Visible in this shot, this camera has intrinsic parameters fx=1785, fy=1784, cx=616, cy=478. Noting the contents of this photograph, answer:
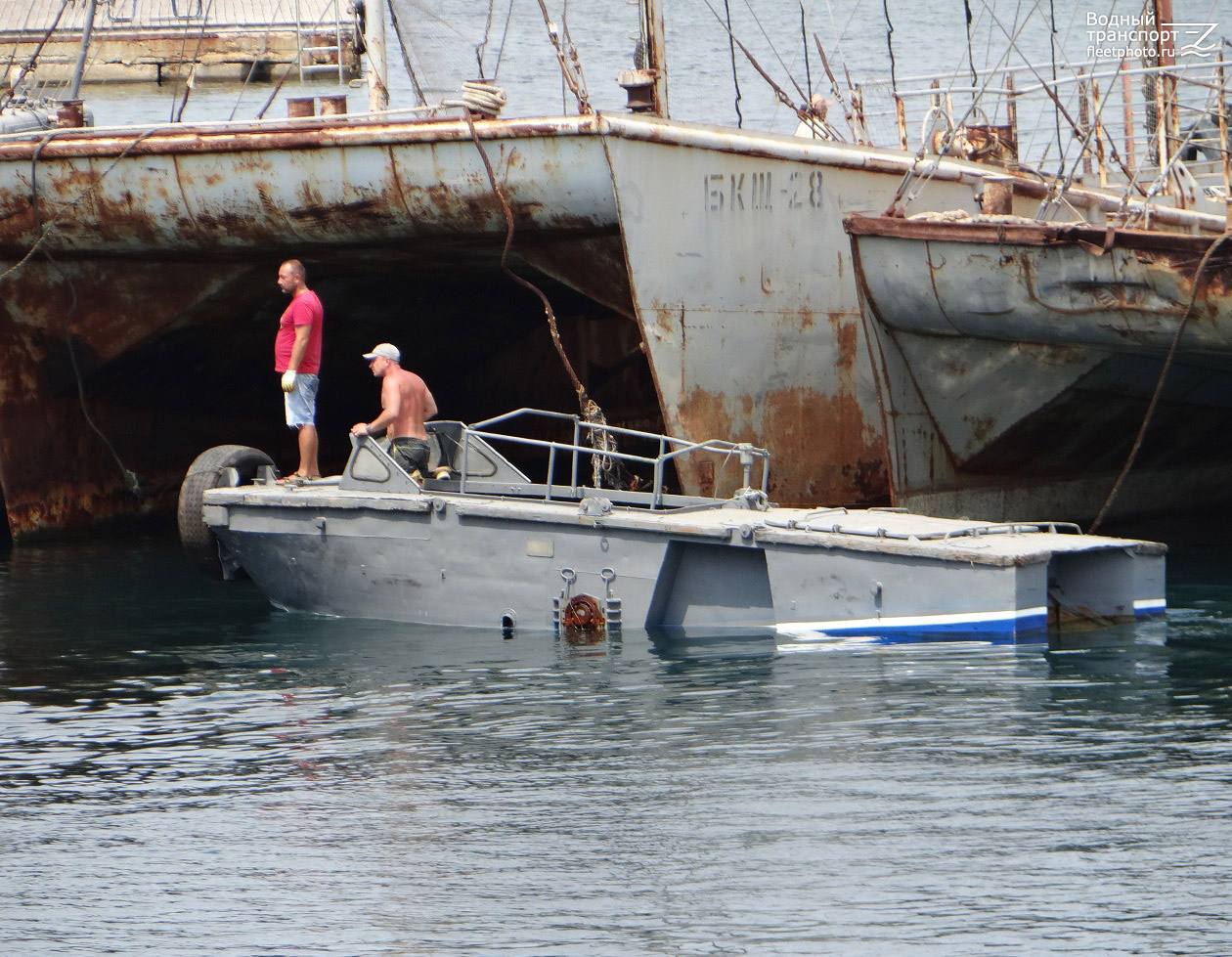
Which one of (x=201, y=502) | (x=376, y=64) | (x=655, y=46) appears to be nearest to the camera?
(x=201, y=502)

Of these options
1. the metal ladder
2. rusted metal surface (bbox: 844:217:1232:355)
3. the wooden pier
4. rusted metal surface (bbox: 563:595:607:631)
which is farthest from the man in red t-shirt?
the wooden pier

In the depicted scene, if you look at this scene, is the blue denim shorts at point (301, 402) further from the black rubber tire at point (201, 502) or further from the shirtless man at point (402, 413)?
the shirtless man at point (402, 413)

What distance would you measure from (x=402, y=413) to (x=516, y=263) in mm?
4051

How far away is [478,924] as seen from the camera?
575 cm

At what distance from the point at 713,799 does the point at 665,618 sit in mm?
3881

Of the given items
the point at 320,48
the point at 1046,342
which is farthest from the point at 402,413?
the point at 320,48

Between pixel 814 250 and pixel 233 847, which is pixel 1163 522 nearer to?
pixel 814 250

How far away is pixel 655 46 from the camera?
14.9 metres

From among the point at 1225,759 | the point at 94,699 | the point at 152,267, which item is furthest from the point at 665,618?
the point at 152,267

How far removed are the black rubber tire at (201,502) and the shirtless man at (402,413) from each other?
1104 millimetres

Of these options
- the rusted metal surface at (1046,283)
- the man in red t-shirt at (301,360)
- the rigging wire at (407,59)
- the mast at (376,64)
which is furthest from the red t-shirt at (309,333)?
the rigging wire at (407,59)

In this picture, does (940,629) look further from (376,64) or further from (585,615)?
(376,64)

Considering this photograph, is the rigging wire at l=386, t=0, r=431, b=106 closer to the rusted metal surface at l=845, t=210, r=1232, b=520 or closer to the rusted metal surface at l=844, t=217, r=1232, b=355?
the rusted metal surface at l=844, t=217, r=1232, b=355

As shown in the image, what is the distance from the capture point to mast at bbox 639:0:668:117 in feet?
48.1
